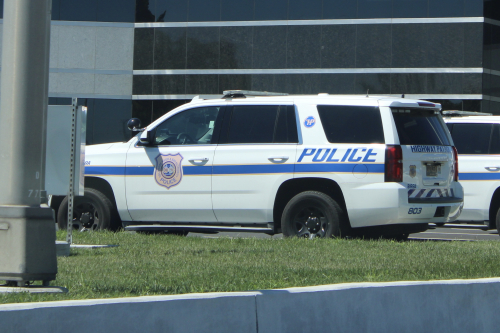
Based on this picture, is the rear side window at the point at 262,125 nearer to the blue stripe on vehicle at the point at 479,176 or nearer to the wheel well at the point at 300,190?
the wheel well at the point at 300,190

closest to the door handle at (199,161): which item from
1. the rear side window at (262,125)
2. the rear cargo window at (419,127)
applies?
the rear side window at (262,125)

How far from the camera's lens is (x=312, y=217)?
379 inches

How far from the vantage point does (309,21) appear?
2925 centimetres

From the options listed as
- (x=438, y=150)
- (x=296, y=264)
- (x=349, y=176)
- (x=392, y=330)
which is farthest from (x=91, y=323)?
(x=438, y=150)

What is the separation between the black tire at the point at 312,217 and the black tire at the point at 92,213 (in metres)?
2.44

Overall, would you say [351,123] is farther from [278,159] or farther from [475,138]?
[475,138]

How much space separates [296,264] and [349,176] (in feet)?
8.42

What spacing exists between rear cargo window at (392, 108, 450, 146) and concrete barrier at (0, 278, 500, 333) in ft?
12.8

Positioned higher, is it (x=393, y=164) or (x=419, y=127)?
(x=419, y=127)

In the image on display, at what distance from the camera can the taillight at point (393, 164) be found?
905 centimetres

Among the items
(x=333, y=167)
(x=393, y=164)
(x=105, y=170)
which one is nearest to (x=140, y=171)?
(x=105, y=170)

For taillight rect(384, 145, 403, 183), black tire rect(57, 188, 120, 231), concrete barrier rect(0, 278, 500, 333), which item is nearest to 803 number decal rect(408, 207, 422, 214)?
taillight rect(384, 145, 403, 183)

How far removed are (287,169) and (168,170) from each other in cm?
162

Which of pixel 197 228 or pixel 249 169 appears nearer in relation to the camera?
pixel 249 169
